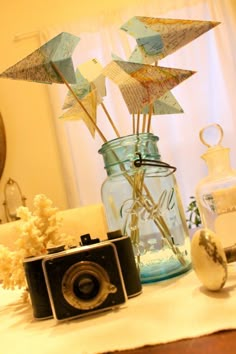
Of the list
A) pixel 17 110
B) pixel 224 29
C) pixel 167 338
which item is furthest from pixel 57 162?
pixel 167 338

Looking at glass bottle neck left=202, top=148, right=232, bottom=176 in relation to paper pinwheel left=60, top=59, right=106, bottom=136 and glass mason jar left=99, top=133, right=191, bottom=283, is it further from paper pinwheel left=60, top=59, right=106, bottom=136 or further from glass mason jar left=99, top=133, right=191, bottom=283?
paper pinwheel left=60, top=59, right=106, bottom=136

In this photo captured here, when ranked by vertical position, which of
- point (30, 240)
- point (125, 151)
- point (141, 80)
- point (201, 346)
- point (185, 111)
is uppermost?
point (185, 111)

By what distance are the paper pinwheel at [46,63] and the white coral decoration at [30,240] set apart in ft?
0.69

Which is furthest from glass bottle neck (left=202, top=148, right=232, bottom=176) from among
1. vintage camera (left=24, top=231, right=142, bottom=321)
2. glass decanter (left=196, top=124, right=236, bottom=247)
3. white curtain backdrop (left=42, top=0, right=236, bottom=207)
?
white curtain backdrop (left=42, top=0, right=236, bottom=207)

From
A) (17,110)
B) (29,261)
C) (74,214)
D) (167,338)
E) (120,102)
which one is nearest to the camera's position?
(167,338)

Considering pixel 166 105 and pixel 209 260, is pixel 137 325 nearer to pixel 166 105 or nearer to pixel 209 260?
pixel 209 260

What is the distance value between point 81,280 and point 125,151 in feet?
0.79

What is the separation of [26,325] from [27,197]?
1.56 m

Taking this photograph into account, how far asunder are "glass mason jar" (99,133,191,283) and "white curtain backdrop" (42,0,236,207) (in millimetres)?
1307

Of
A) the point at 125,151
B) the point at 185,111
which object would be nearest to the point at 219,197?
the point at 125,151

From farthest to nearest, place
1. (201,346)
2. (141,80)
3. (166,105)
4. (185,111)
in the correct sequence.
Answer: (185,111) < (166,105) < (141,80) < (201,346)

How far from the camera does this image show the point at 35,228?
0.57 metres

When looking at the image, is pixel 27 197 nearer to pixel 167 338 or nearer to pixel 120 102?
pixel 120 102

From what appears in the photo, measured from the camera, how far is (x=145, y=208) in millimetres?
583
